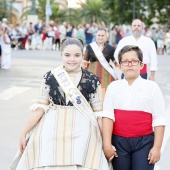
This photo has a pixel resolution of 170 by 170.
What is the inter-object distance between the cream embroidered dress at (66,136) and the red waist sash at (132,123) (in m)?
0.19

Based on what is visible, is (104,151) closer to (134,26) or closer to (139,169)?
(139,169)

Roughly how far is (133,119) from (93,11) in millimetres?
67430

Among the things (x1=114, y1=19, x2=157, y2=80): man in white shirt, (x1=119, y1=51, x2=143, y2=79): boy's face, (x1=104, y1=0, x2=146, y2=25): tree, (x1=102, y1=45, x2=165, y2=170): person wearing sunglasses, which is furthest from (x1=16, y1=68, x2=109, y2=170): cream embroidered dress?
(x1=104, y1=0, x2=146, y2=25): tree

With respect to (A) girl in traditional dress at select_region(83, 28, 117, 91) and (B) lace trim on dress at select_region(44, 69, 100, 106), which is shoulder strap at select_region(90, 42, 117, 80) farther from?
(B) lace trim on dress at select_region(44, 69, 100, 106)

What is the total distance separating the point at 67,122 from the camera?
3.98 m

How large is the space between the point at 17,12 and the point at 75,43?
79.7m

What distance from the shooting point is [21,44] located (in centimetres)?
3070

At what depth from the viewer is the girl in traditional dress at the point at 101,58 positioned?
28.2ft

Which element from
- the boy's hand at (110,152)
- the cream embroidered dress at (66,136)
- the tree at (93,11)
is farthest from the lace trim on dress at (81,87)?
the tree at (93,11)

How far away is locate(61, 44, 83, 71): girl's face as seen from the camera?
412cm

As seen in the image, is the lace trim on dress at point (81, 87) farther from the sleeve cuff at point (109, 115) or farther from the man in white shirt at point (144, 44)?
the man in white shirt at point (144, 44)

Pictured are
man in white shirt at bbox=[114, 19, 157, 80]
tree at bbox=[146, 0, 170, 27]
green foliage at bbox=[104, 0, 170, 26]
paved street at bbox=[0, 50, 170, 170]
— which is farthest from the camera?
green foliage at bbox=[104, 0, 170, 26]

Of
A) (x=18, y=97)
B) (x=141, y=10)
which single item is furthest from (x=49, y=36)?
(x=18, y=97)

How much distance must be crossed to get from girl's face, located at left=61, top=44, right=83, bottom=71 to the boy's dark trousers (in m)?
0.62
